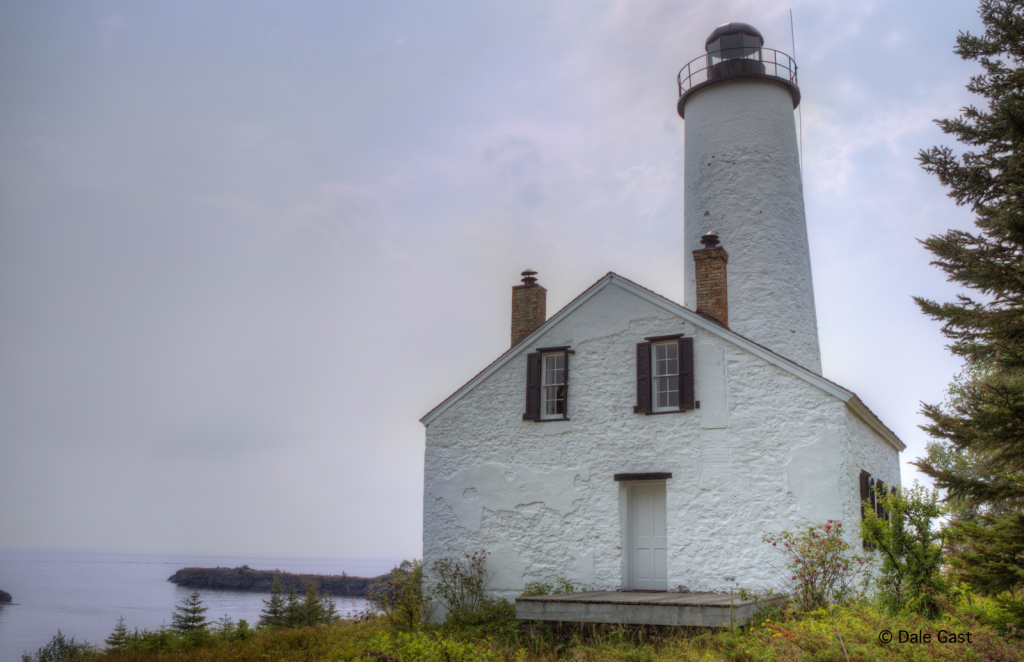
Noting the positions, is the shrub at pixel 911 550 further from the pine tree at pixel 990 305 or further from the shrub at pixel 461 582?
the shrub at pixel 461 582

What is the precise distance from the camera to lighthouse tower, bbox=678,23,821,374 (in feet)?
53.3

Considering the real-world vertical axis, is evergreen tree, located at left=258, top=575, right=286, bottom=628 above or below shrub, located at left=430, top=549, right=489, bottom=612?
below

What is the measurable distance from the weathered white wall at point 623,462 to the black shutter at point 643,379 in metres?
0.17

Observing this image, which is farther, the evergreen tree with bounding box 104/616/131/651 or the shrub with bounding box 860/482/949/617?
the evergreen tree with bounding box 104/616/131/651

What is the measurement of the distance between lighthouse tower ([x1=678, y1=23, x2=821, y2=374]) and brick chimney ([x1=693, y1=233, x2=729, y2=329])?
8.02ft

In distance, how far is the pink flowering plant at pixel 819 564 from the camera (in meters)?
10.4

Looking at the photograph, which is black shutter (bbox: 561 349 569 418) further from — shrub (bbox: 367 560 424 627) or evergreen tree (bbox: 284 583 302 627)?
evergreen tree (bbox: 284 583 302 627)

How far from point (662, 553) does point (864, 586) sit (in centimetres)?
326

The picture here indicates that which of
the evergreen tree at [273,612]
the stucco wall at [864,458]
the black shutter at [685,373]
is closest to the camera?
the stucco wall at [864,458]

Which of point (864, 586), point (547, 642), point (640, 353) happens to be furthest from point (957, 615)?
point (640, 353)

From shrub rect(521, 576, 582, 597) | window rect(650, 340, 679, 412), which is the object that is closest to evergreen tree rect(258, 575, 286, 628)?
shrub rect(521, 576, 582, 597)

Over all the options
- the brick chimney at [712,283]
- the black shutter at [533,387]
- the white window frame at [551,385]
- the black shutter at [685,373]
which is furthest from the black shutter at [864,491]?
the black shutter at [533,387]

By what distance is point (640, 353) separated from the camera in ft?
43.3

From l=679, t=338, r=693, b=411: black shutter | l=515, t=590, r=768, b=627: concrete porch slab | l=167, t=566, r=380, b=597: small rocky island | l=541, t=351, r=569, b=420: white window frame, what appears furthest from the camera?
l=167, t=566, r=380, b=597: small rocky island
